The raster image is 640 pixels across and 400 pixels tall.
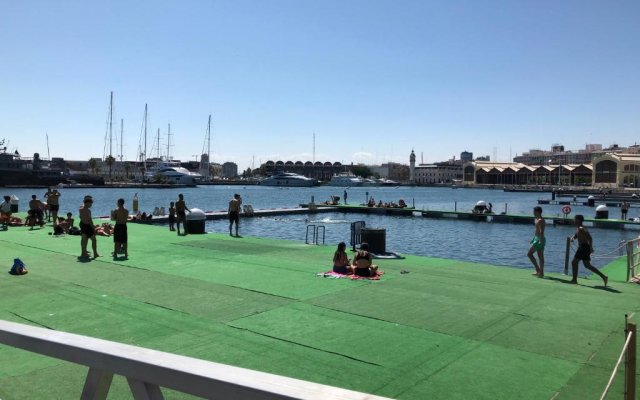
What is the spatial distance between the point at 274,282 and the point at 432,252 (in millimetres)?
15431

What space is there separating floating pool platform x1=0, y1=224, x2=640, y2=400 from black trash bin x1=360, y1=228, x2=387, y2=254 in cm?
171

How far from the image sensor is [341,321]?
332 inches

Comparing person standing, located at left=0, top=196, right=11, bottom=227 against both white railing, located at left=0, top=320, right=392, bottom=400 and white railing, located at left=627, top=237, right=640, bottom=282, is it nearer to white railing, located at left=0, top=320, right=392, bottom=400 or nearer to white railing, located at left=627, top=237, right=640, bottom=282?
white railing, located at left=627, top=237, right=640, bottom=282

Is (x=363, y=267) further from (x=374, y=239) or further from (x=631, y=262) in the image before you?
(x=631, y=262)

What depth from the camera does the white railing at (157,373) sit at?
1654mm

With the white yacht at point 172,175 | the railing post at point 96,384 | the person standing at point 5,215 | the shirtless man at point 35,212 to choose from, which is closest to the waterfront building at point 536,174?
the white yacht at point 172,175

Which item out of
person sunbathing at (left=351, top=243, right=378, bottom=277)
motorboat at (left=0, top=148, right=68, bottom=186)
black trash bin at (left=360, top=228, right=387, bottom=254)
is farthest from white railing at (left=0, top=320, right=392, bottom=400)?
motorboat at (left=0, top=148, right=68, bottom=186)

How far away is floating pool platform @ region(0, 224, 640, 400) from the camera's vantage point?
19.8 ft

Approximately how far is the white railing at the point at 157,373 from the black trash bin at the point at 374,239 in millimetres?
14070

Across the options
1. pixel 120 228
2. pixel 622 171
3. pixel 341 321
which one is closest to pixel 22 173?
pixel 120 228

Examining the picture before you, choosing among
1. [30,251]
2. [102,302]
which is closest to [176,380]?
[102,302]

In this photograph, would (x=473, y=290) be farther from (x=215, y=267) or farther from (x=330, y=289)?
(x=215, y=267)

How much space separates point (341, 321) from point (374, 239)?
26.1ft

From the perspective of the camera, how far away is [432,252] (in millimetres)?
25359
